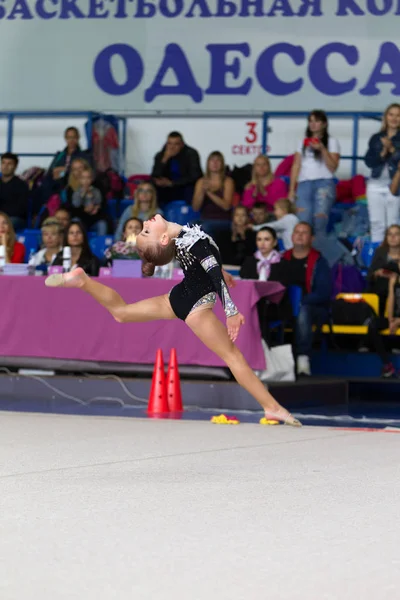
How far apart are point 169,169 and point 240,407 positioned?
194 inches

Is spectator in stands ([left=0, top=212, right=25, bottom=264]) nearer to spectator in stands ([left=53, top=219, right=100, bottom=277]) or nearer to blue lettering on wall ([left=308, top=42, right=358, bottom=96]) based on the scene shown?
spectator in stands ([left=53, top=219, right=100, bottom=277])

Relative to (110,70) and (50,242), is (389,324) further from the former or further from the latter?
(110,70)

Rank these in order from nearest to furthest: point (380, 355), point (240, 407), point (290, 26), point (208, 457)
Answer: point (208, 457) < point (240, 407) < point (380, 355) < point (290, 26)

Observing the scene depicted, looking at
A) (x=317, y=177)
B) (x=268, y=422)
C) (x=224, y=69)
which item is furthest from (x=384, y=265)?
(x=268, y=422)

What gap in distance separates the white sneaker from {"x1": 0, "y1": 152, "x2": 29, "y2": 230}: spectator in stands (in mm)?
4527

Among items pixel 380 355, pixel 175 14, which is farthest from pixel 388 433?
pixel 175 14

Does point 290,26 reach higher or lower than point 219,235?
higher

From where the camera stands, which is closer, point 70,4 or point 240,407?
point 240,407

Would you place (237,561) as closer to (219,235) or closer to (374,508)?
(374,508)

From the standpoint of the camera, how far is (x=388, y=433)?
7988mm

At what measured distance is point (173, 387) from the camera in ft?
31.9

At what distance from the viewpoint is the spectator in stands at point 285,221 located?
12805 millimetres

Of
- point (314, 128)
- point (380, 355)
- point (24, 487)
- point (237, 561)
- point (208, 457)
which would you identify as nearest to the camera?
point (237, 561)

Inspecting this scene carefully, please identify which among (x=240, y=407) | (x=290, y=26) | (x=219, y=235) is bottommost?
(x=240, y=407)
